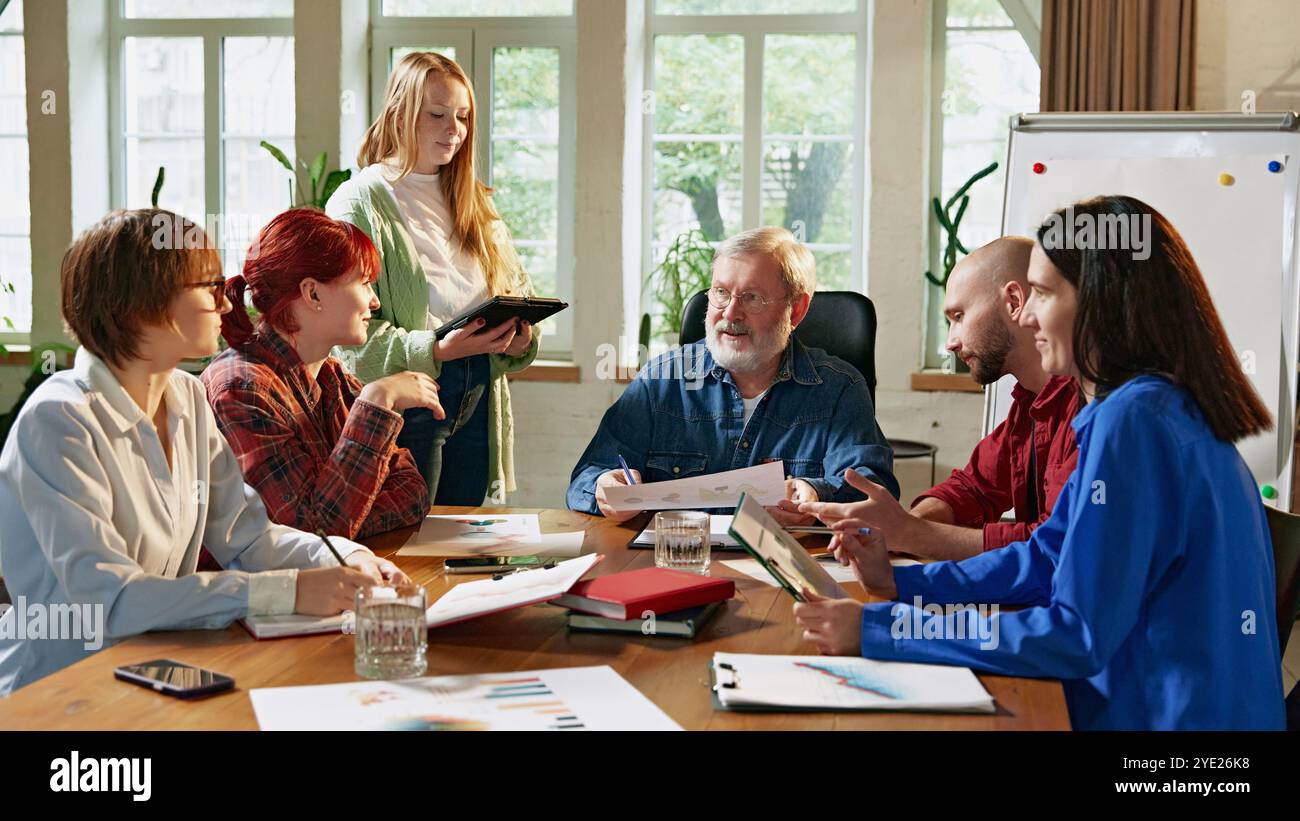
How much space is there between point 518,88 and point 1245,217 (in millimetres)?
2994

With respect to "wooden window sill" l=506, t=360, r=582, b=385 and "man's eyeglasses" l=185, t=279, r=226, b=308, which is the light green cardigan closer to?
"man's eyeglasses" l=185, t=279, r=226, b=308

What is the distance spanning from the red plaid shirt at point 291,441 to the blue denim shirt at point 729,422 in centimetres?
63

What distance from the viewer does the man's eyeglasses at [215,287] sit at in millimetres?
1822

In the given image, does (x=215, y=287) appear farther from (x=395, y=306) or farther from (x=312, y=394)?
(x=395, y=306)

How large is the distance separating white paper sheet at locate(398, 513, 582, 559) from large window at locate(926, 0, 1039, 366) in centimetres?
326

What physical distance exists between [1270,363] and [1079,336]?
2.80m

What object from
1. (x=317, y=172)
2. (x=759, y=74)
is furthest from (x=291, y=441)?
(x=759, y=74)

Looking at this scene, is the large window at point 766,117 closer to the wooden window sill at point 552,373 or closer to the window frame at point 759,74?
the window frame at point 759,74

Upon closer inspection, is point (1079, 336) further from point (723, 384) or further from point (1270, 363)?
point (1270, 363)

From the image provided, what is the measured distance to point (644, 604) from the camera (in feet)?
5.38

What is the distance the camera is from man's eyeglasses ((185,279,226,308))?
1822 millimetres

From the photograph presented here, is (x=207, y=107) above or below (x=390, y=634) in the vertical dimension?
above

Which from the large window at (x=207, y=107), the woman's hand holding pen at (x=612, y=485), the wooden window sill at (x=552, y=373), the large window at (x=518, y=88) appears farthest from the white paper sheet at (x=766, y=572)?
the large window at (x=207, y=107)

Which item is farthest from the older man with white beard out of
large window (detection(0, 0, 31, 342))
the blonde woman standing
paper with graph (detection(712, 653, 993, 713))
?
large window (detection(0, 0, 31, 342))
